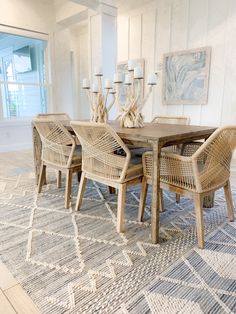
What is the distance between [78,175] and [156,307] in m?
2.02

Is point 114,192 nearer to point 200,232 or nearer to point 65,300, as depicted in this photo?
point 200,232

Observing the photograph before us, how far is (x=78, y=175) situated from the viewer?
2.96 m

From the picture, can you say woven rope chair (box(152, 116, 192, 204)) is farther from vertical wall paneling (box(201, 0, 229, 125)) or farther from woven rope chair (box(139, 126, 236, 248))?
vertical wall paneling (box(201, 0, 229, 125))

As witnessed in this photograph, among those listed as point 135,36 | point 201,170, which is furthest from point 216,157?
point 135,36

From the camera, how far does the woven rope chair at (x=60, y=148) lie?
2.12 meters

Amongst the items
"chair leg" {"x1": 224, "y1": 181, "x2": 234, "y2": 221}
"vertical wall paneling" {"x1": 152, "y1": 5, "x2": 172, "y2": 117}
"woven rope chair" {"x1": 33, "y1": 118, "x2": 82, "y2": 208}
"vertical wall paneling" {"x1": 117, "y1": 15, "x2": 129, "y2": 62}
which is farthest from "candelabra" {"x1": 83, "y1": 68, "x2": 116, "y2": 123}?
"vertical wall paneling" {"x1": 117, "y1": 15, "x2": 129, "y2": 62}

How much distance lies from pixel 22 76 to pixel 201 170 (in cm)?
458

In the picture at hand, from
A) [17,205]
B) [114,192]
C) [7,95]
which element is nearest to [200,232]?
[114,192]

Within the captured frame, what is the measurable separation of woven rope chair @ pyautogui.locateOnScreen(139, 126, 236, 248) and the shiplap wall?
2.67m

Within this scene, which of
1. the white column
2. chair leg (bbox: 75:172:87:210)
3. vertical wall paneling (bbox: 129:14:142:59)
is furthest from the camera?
vertical wall paneling (bbox: 129:14:142:59)

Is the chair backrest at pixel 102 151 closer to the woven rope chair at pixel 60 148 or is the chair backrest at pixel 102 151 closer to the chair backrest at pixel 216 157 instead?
the woven rope chair at pixel 60 148

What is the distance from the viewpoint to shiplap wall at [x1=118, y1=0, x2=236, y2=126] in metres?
3.83

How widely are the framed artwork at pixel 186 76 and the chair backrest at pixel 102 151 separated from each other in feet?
9.99

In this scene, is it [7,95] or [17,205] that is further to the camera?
[7,95]
